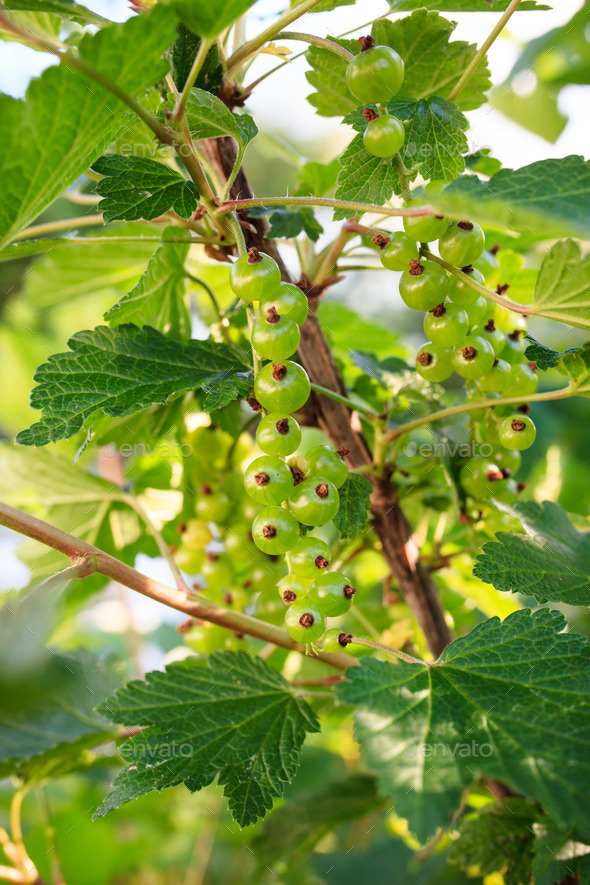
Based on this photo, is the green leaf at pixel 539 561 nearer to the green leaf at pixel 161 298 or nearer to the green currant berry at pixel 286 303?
the green currant berry at pixel 286 303

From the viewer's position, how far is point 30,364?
4.61 ft

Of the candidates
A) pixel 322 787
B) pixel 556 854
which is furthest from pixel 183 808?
pixel 556 854

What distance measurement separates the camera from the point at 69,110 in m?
0.45

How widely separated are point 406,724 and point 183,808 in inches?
52.3

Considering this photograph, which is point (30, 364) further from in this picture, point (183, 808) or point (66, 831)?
point (183, 808)

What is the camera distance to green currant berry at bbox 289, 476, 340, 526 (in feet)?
1.72

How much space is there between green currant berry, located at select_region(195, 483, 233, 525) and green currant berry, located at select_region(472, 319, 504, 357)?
1.18ft

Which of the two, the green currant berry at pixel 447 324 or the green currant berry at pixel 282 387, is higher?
the green currant berry at pixel 447 324

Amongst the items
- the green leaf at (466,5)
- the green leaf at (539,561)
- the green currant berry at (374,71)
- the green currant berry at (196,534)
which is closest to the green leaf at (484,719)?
the green leaf at (539,561)

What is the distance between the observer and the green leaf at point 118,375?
56 centimetres

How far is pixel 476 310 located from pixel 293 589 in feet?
0.98

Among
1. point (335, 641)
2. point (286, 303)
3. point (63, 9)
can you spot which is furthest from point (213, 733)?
point (63, 9)

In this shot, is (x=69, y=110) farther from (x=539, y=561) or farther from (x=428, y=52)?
(x=539, y=561)

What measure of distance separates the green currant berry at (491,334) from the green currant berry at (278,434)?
Result: 215 mm
